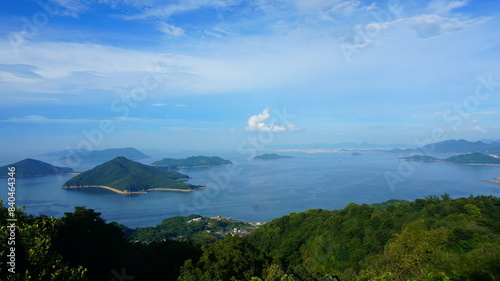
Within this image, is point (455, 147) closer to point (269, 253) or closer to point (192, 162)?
point (192, 162)

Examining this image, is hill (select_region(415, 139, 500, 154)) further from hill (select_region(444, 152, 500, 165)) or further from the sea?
the sea

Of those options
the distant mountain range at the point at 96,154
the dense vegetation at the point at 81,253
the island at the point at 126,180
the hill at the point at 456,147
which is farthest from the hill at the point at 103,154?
the hill at the point at 456,147

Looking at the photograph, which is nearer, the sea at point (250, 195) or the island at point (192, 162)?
the sea at point (250, 195)

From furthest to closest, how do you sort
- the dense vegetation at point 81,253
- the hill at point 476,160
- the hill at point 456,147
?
the hill at point 456,147
the hill at point 476,160
the dense vegetation at point 81,253

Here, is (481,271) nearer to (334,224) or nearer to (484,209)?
(334,224)

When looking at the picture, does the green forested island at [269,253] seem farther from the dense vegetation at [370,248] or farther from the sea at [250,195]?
the sea at [250,195]
